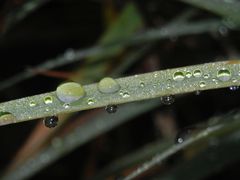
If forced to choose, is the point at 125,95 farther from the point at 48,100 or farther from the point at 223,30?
the point at 223,30

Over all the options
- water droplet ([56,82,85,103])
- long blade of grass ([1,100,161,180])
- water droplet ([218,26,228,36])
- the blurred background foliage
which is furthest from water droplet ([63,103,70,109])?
water droplet ([218,26,228,36])

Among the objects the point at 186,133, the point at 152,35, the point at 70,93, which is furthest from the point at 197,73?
the point at 152,35

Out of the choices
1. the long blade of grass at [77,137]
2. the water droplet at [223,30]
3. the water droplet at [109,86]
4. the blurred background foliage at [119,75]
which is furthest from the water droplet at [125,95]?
the water droplet at [223,30]

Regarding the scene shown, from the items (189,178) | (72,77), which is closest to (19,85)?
(72,77)

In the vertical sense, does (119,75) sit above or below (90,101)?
above

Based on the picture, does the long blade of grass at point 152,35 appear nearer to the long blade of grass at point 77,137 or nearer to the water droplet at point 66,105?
the long blade of grass at point 77,137

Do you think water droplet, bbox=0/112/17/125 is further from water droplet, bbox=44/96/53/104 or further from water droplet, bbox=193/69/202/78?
water droplet, bbox=193/69/202/78
